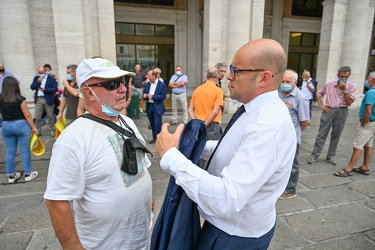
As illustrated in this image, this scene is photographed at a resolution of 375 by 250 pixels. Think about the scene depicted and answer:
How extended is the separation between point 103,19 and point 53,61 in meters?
2.25

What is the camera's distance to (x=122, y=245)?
1.67 metres

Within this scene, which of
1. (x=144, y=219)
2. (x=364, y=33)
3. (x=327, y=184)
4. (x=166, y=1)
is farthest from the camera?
(x=166, y=1)

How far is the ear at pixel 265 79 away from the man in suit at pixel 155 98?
524 cm

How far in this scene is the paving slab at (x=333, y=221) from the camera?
10.2 ft

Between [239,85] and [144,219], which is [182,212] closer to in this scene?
[144,219]

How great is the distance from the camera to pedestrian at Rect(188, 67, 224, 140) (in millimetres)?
4520

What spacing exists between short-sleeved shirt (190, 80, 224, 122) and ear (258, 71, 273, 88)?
10.4ft

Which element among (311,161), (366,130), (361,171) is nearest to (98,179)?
(366,130)

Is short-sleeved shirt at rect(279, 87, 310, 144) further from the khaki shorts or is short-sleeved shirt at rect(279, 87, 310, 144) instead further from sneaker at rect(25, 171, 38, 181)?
sneaker at rect(25, 171, 38, 181)

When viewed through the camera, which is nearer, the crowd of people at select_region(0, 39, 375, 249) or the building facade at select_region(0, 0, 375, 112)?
the crowd of people at select_region(0, 39, 375, 249)

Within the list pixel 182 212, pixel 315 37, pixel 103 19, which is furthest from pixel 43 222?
pixel 315 37

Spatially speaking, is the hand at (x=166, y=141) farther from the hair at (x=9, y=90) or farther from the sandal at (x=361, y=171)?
the sandal at (x=361, y=171)

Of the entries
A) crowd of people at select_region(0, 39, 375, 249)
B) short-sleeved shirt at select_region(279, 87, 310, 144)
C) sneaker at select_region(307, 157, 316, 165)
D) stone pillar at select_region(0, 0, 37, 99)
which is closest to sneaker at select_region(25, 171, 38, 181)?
crowd of people at select_region(0, 39, 375, 249)

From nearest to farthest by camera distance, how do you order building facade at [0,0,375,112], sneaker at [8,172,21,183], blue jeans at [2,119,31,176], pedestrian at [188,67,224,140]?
blue jeans at [2,119,31,176] < sneaker at [8,172,21,183] < pedestrian at [188,67,224,140] < building facade at [0,0,375,112]
